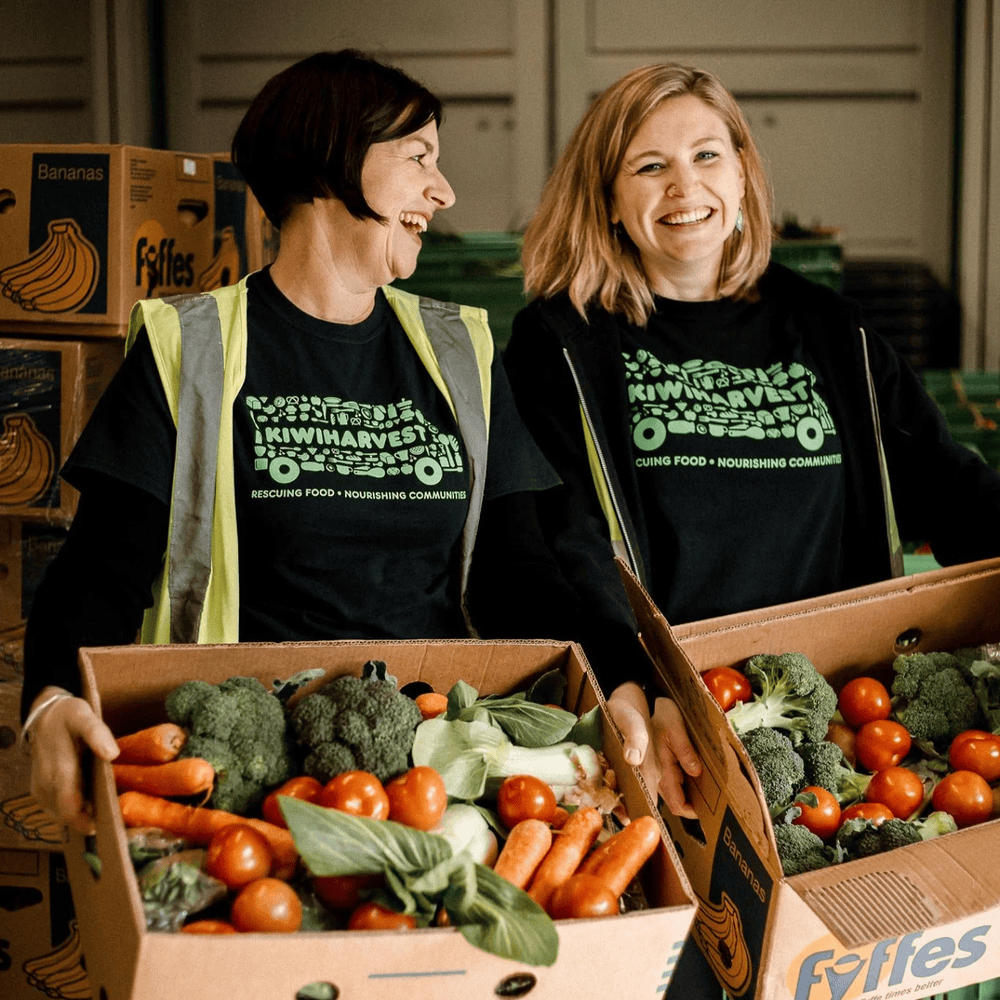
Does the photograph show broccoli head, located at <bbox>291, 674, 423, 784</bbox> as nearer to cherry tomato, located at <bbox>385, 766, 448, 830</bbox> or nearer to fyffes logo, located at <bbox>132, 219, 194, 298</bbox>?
cherry tomato, located at <bbox>385, 766, 448, 830</bbox>

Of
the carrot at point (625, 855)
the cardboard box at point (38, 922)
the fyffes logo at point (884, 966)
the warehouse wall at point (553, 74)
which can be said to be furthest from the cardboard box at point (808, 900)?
the warehouse wall at point (553, 74)

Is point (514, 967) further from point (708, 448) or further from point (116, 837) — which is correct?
point (708, 448)

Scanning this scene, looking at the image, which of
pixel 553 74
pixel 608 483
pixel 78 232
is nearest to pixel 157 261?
pixel 78 232

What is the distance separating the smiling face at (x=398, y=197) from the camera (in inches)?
58.0

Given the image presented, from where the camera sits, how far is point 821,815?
1318 mm

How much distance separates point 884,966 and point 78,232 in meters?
1.65

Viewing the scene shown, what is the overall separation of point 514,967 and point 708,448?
1.00 meters

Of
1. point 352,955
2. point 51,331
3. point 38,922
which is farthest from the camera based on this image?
point 38,922

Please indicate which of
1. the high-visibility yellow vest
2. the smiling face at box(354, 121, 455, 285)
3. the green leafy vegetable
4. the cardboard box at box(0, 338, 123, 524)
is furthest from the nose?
the green leafy vegetable

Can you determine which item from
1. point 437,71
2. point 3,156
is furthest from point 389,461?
point 437,71

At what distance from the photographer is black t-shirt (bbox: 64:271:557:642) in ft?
4.62

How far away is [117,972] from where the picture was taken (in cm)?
90

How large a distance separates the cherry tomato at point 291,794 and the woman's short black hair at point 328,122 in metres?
0.74

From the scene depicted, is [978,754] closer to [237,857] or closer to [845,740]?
[845,740]
